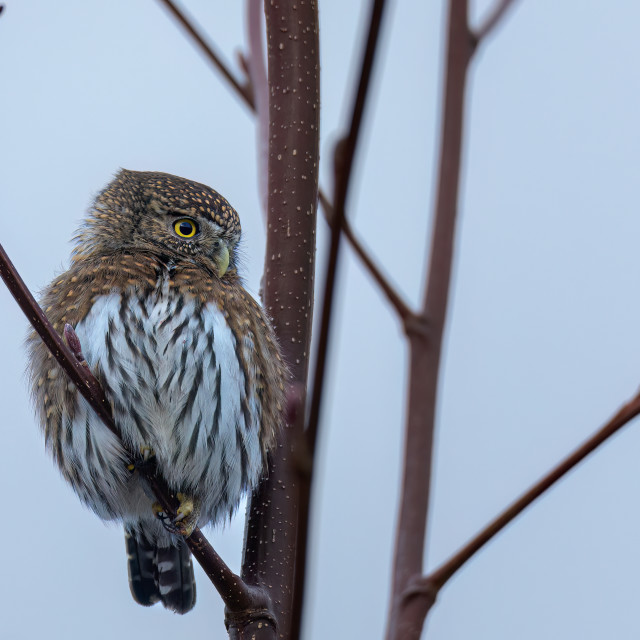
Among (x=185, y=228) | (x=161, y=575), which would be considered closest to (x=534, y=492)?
(x=185, y=228)

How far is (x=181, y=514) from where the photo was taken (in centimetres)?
246

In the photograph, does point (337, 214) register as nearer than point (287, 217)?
Yes

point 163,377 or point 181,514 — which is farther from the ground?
point 163,377

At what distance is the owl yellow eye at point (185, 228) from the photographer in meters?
3.11

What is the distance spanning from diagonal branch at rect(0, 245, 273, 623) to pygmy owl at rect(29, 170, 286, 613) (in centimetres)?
35

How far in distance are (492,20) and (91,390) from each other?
135 centimetres

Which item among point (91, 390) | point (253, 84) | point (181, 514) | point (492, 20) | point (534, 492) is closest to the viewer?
point (534, 492)

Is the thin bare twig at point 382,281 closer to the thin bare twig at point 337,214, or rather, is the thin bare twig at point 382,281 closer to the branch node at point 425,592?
the branch node at point 425,592

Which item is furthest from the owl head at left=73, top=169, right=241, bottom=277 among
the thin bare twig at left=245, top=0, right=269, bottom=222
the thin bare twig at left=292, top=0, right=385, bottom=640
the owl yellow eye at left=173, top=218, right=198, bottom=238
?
the thin bare twig at left=292, top=0, right=385, bottom=640

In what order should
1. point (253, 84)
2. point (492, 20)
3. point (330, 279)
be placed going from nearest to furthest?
point (330, 279)
point (492, 20)
point (253, 84)

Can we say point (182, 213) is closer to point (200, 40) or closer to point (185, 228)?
point (185, 228)

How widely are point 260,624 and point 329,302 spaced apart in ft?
4.43

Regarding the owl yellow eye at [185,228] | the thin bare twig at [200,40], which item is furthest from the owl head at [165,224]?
the thin bare twig at [200,40]

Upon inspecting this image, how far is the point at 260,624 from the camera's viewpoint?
212cm
